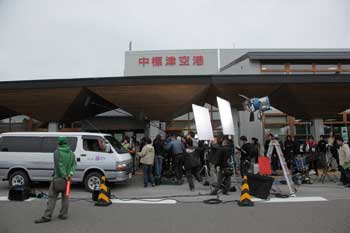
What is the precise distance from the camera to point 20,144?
955 centimetres

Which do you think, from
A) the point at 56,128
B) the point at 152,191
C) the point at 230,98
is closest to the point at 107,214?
the point at 152,191

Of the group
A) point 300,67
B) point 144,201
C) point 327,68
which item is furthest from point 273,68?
point 144,201

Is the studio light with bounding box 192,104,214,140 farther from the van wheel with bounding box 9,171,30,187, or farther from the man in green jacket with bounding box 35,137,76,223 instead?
the van wheel with bounding box 9,171,30,187

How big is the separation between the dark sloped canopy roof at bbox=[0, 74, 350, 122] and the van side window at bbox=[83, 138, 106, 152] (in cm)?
384

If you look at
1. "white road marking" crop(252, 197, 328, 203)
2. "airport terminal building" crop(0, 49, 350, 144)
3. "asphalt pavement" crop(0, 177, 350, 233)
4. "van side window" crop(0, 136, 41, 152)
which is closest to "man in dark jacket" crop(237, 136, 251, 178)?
"asphalt pavement" crop(0, 177, 350, 233)

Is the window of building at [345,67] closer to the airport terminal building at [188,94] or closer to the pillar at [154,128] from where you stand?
the airport terminal building at [188,94]

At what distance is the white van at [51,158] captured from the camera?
9102 millimetres

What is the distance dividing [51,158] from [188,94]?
6911mm

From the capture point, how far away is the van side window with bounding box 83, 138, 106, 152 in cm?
930

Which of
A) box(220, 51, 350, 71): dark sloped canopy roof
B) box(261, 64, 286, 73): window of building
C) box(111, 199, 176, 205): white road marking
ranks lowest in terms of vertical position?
box(111, 199, 176, 205): white road marking

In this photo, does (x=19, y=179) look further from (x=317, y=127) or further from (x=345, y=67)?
(x=345, y=67)

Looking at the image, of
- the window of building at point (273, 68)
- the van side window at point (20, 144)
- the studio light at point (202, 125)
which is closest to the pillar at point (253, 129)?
the window of building at point (273, 68)

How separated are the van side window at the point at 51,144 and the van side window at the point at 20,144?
23 centimetres

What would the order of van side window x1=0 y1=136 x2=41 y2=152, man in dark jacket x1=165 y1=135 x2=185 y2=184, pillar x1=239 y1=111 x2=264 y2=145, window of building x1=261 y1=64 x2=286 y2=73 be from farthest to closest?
window of building x1=261 y1=64 x2=286 y2=73, pillar x1=239 y1=111 x2=264 y2=145, man in dark jacket x1=165 y1=135 x2=185 y2=184, van side window x1=0 y1=136 x2=41 y2=152
